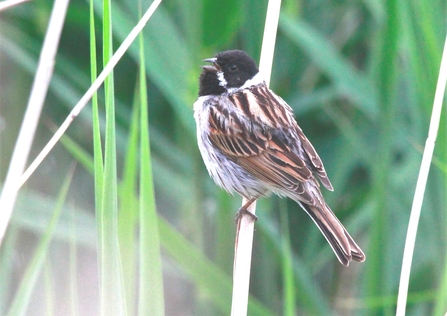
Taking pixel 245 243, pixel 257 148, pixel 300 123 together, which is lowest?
pixel 245 243

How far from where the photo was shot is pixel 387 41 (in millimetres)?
2826

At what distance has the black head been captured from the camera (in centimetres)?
306


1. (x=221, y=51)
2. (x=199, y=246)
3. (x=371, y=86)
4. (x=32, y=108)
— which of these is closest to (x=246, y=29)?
(x=221, y=51)

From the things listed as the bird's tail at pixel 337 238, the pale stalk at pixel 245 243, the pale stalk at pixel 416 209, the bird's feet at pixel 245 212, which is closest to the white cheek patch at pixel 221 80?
the pale stalk at pixel 245 243

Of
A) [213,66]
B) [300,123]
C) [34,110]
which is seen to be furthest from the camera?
[300,123]

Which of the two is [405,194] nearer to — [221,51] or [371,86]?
[371,86]

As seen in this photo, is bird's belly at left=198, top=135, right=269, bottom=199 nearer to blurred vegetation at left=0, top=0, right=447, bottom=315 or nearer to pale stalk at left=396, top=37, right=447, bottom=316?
blurred vegetation at left=0, top=0, right=447, bottom=315

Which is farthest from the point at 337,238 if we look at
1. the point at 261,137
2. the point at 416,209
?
the point at 261,137

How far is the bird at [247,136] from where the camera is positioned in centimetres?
293

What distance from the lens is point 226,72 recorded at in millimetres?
3119

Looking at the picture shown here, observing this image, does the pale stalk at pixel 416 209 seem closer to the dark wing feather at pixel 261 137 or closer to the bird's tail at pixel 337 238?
the bird's tail at pixel 337 238

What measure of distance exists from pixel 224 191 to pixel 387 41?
1.06 m

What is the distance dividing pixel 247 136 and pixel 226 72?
34cm

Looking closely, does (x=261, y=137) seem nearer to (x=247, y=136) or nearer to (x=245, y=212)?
(x=247, y=136)
